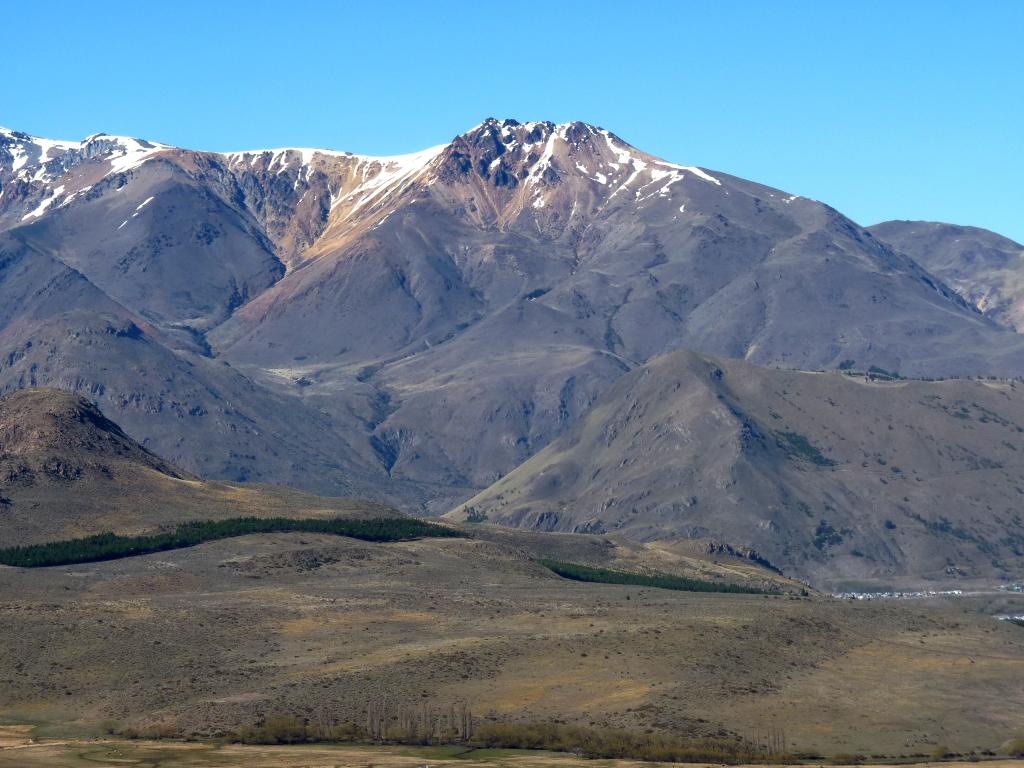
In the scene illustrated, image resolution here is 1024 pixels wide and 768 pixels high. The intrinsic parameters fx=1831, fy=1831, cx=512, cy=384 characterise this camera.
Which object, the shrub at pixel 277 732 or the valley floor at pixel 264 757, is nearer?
the valley floor at pixel 264 757

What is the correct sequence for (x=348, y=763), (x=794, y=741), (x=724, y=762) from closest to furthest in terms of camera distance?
(x=348, y=763), (x=724, y=762), (x=794, y=741)

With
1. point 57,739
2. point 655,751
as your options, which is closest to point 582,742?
point 655,751

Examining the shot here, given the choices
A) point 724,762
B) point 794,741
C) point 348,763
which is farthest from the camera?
point 794,741

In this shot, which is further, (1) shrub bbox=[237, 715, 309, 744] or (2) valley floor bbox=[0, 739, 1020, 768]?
(1) shrub bbox=[237, 715, 309, 744]

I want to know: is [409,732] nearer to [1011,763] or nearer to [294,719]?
[294,719]

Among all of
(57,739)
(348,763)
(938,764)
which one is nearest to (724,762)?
(938,764)

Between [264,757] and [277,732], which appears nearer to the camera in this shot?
[264,757]

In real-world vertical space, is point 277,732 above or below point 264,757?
above

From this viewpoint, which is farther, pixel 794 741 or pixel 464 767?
pixel 794 741

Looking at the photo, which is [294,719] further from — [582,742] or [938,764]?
[938,764]
